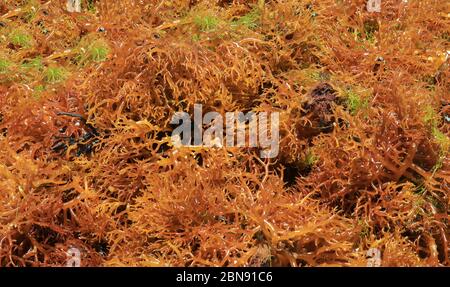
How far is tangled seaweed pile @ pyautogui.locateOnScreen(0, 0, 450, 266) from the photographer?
2.36 metres

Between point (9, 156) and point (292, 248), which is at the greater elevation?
point (9, 156)

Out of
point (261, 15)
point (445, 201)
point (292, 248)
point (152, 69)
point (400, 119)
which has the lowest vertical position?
point (292, 248)

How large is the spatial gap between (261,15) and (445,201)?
128cm

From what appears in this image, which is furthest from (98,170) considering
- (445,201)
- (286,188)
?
(445,201)

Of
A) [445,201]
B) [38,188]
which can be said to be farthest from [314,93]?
[38,188]

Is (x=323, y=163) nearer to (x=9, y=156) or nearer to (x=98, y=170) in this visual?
(x=98, y=170)

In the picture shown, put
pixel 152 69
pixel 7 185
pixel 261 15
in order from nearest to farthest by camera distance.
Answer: pixel 7 185
pixel 152 69
pixel 261 15

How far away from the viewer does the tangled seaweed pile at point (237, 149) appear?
236 cm

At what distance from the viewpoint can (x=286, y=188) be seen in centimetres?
262

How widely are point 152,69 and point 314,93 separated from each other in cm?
76

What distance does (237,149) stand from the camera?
2.61 m

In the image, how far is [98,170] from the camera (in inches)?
103

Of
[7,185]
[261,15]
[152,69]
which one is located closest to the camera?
[7,185]

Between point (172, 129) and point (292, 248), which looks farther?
point (172, 129)
